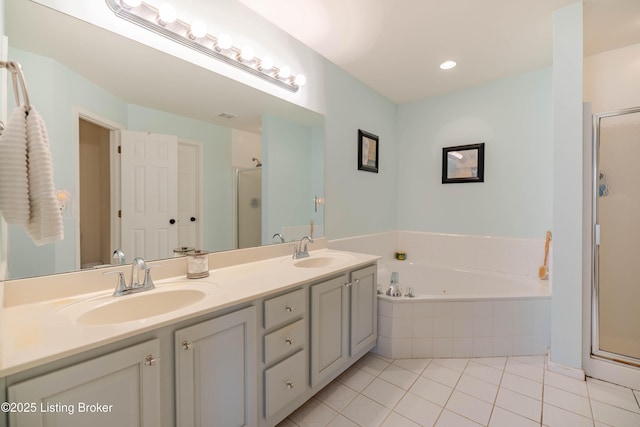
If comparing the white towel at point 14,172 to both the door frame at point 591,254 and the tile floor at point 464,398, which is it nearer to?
the tile floor at point 464,398

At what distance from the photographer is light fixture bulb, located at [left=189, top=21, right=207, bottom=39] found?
1.48 metres

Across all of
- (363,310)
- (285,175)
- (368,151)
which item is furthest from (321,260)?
(368,151)

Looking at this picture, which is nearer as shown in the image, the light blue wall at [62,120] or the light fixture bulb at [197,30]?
the light blue wall at [62,120]

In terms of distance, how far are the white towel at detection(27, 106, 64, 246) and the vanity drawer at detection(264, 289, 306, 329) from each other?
810 millimetres

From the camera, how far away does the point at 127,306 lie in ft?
3.89

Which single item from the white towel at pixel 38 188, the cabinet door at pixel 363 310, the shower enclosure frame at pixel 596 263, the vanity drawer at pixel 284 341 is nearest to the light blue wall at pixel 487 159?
the shower enclosure frame at pixel 596 263

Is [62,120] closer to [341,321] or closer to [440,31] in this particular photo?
[341,321]

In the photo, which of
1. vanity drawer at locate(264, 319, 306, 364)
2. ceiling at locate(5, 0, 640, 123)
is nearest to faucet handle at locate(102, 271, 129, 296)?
vanity drawer at locate(264, 319, 306, 364)

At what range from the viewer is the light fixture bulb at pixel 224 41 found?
160 centimetres

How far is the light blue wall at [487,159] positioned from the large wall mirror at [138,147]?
1761 millimetres

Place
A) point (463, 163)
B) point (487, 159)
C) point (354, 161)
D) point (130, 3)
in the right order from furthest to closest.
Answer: point (463, 163) < point (487, 159) < point (354, 161) < point (130, 3)

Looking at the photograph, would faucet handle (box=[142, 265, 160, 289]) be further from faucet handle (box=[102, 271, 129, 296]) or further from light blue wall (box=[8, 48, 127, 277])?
light blue wall (box=[8, 48, 127, 277])

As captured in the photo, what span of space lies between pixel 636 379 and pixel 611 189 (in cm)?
120

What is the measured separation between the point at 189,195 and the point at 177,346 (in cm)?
85
